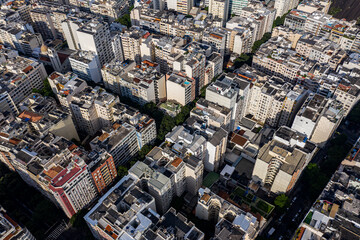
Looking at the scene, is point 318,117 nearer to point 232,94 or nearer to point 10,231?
point 232,94

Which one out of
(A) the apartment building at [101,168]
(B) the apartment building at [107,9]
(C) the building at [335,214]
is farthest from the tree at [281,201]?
(B) the apartment building at [107,9]

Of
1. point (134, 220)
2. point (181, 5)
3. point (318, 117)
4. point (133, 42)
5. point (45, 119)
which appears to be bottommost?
point (134, 220)

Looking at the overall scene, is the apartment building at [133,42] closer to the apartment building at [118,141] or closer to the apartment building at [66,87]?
the apartment building at [66,87]

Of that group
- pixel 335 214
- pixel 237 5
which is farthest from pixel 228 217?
pixel 237 5

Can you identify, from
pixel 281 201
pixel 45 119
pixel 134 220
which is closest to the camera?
pixel 134 220

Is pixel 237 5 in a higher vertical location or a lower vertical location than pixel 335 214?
higher

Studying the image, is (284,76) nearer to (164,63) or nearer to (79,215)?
(164,63)

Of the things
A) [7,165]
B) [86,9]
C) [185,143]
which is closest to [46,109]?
[7,165]
